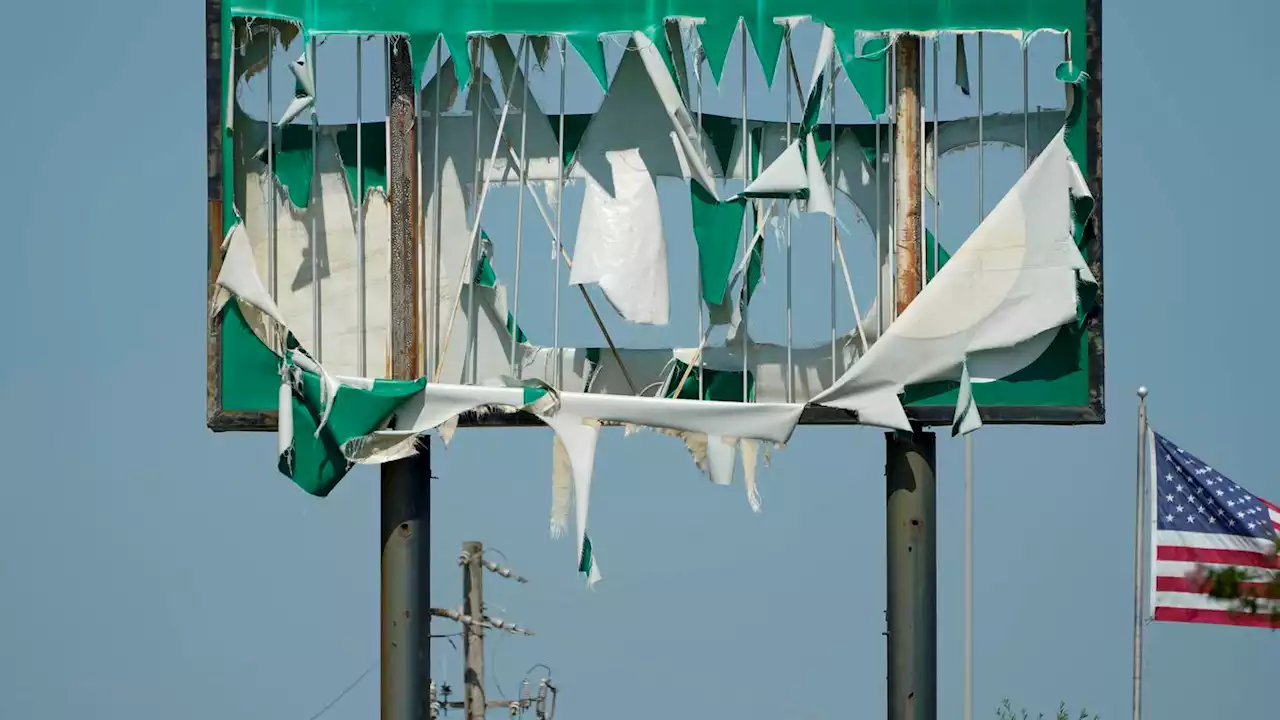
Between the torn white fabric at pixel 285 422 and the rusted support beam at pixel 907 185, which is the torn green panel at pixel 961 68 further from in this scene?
the torn white fabric at pixel 285 422

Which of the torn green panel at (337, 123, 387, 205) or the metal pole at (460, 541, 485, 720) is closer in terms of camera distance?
the torn green panel at (337, 123, 387, 205)

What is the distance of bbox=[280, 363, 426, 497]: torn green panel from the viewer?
17062 mm

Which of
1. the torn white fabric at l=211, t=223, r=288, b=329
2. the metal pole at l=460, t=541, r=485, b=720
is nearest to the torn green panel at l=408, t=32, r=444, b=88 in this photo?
the torn white fabric at l=211, t=223, r=288, b=329

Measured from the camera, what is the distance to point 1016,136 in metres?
17.5

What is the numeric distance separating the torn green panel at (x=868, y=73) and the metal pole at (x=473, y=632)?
1024 cm

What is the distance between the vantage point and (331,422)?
1709 cm

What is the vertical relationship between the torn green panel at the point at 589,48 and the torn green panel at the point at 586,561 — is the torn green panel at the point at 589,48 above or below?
above

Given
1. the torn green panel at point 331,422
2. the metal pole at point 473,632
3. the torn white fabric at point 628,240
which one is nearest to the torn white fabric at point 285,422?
the torn green panel at point 331,422

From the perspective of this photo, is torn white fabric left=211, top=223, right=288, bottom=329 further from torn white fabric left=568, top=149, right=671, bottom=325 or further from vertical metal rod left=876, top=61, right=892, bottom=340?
vertical metal rod left=876, top=61, right=892, bottom=340

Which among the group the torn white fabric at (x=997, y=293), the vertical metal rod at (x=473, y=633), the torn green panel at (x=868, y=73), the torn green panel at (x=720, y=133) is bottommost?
the vertical metal rod at (x=473, y=633)

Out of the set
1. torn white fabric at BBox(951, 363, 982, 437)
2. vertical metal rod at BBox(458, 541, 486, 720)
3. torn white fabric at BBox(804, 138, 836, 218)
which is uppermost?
torn white fabric at BBox(804, 138, 836, 218)

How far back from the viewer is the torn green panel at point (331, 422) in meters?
17.1

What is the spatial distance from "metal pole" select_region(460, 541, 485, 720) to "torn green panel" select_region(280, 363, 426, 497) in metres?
9.16

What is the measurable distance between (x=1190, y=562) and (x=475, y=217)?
204 inches
